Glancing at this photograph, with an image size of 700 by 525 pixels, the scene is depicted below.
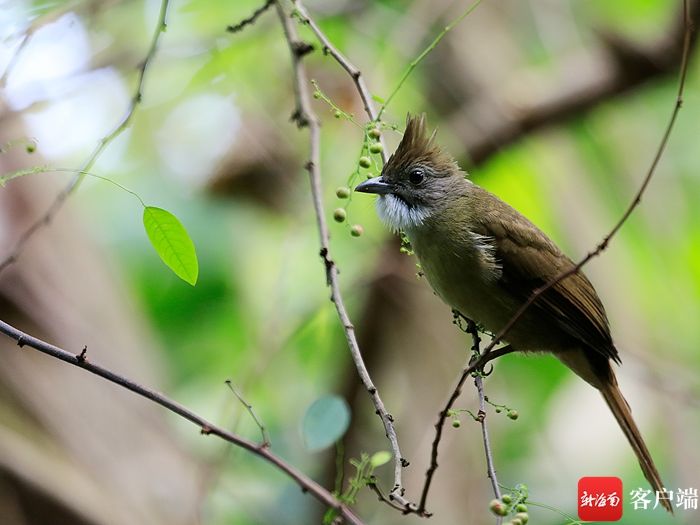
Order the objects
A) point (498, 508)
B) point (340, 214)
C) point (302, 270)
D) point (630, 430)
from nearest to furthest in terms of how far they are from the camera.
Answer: point (498, 508) < point (340, 214) < point (630, 430) < point (302, 270)

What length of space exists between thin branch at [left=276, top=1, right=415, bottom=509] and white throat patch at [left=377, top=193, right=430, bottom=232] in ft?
2.31

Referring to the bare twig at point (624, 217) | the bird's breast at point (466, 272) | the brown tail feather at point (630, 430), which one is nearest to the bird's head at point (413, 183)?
the bird's breast at point (466, 272)

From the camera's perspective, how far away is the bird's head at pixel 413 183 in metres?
3.91

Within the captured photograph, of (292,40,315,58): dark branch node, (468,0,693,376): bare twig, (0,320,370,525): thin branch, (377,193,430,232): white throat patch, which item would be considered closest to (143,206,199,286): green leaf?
(0,320,370,525): thin branch

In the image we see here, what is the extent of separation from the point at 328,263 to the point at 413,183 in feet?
4.72

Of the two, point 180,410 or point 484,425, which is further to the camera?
point 484,425

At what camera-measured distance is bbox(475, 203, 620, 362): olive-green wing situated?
382 centimetres

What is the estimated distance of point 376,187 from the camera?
3.88 metres

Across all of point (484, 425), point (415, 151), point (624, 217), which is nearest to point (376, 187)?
point (415, 151)

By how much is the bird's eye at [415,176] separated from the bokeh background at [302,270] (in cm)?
72

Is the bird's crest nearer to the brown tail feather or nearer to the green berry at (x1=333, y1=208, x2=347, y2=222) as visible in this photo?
the green berry at (x1=333, y1=208, x2=347, y2=222)

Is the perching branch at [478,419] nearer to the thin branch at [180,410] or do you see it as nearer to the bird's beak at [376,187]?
the thin branch at [180,410]

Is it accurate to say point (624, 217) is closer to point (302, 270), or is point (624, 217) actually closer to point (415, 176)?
point (415, 176)

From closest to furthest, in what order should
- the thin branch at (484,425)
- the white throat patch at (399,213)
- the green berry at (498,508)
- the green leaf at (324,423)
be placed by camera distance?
the green berry at (498,508) < the thin branch at (484,425) < the green leaf at (324,423) < the white throat patch at (399,213)
